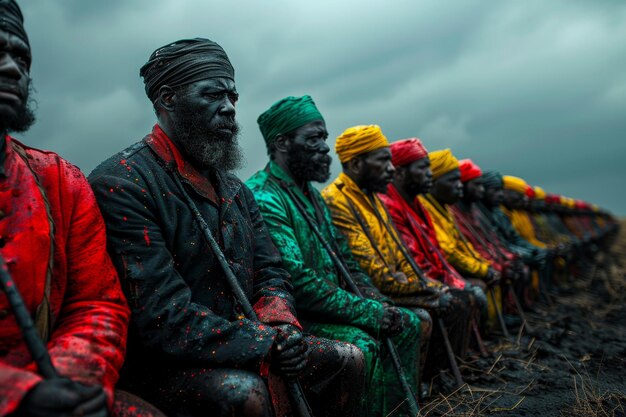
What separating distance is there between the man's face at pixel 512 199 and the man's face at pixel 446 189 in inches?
256

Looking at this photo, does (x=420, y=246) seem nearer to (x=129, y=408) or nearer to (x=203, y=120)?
(x=203, y=120)

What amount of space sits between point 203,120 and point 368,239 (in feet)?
8.67

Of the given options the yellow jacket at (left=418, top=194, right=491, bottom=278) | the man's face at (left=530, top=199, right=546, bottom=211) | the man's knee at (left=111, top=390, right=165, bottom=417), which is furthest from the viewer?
the man's face at (left=530, top=199, right=546, bottom=211)

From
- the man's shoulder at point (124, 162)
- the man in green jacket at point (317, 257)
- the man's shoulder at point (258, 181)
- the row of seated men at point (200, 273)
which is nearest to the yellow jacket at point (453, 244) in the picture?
the row of seated men at point (200, 273)

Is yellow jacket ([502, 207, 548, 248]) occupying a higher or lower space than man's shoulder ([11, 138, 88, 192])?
higher

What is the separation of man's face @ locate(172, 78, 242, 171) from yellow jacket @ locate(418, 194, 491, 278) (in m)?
5.01

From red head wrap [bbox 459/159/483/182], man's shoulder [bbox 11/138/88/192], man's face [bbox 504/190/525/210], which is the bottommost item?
man's shoulder [bbox 11/138/88/192]

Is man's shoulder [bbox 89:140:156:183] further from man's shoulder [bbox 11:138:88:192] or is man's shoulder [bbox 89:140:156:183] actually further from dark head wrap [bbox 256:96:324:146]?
dark head wrap [bbox 256:96:324:146]

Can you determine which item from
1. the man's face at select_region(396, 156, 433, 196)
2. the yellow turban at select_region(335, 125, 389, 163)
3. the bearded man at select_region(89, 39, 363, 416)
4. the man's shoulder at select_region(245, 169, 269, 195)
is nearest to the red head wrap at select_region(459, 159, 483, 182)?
the man's face at select_region(396, 156, 433, 196)

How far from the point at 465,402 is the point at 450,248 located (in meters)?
3.09

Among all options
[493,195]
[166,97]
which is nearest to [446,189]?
[493,195]

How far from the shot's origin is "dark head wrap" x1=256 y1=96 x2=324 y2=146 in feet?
17.0

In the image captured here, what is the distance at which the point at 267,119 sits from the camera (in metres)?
5.36

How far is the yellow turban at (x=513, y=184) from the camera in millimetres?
15117
